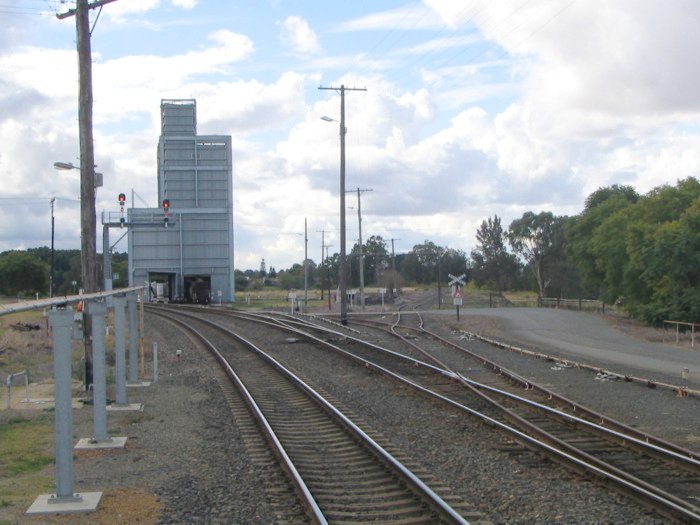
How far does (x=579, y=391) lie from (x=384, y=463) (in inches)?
320

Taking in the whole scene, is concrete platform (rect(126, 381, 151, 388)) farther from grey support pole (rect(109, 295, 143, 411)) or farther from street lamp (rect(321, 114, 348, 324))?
street lamp (rect(321, 114, 348, 324))

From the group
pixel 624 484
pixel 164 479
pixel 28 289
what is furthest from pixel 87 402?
pixel 28 289

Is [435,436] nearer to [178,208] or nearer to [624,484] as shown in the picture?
[624,484]

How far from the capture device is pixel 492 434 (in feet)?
40.9

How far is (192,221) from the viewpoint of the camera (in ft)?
240

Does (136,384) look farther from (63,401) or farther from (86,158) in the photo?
(63,401)

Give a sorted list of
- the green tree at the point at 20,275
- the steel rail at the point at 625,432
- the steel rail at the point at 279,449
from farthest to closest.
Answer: the green tree at the point at 20,275 → the steel rail at the point at 625,432 → the steel rail at the point at 279,449

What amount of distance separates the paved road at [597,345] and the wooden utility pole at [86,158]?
1256 centimetres

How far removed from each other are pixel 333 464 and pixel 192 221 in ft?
210

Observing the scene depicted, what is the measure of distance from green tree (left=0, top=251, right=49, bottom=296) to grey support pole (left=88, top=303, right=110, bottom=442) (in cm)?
7863

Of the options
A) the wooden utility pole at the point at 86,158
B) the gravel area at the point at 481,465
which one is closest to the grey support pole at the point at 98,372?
the gravel area at the point at 481,465

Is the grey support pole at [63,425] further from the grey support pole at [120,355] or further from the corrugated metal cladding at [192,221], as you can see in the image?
the corrugated metal cladding at [192,221]

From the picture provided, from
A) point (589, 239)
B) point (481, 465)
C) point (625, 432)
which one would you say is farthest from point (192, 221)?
point (481, 465)

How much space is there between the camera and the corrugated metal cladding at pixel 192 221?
2854 inches
